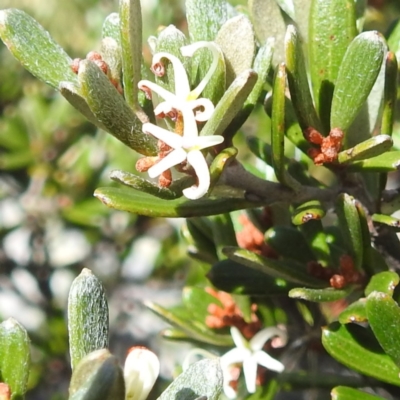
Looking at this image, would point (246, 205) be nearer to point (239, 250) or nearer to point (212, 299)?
point (239, 250)

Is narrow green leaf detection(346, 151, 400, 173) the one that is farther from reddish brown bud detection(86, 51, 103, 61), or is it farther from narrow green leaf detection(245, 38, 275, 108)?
reddish brown bud detection(86, 51, 103, 61)

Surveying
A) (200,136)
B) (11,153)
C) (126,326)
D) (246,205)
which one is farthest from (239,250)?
(126,326)

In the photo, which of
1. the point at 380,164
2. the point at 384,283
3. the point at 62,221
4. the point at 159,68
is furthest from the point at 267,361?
the point at 62,221

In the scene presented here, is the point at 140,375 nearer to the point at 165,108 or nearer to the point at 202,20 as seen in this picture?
the point at 165,108

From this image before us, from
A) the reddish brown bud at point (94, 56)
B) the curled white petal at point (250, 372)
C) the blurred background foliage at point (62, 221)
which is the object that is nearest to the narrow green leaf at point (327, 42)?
the reddish brown bud at point (94, 56)

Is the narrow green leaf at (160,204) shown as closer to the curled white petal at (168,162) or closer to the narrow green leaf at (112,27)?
the curled white petal at (168,162)

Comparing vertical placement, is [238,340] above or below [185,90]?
below
